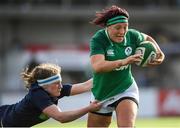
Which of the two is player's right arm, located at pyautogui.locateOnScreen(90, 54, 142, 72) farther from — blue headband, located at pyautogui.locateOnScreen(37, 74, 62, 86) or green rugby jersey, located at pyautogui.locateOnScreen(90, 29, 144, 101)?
blue headband, located at pyautogui.locateOnScreen(37, 74, 62, 86)

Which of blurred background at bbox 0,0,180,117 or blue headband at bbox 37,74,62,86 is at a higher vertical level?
blue headband at bbox 37,74,62,86

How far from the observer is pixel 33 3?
103 ft

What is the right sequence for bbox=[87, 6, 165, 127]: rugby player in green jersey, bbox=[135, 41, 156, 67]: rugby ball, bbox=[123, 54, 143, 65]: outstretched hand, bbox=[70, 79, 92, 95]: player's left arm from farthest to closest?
bbox=[70, 79, 92, 95]: player's left arm, bbox=[135, 41, 156, 67]: rugby ball, bbox=[87, 6, 165, 127]: rugby player in green jersey, bbox=[123, 54, 143, 65]: outstretched hand

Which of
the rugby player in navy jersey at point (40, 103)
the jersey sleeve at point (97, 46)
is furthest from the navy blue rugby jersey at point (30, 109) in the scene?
the jersey sleeve at point (97, 46)

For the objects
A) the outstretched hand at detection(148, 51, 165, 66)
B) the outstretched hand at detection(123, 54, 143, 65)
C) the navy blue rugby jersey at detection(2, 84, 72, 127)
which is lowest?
the navy blue rugby jersey at detection(2, 84, 72, 127)

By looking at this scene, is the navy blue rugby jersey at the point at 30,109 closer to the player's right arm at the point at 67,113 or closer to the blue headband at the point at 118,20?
the player's right arm at the point at 67,113

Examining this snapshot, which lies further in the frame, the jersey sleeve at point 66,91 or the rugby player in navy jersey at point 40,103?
the jersey sleeve at point 66,91

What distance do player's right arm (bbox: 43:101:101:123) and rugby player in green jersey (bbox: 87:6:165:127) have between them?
0.57 meters

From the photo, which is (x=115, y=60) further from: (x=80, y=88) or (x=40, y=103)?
(x=40, y=103)

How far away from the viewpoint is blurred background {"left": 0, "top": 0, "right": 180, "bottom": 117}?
28484 mm

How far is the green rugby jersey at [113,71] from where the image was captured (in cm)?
899

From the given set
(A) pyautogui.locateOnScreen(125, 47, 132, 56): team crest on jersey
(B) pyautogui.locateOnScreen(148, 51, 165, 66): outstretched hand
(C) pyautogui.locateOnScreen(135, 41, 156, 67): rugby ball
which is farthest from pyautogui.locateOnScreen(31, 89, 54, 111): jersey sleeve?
(B) pyautogui.locateOnScreen(148, 51, 165, 66): outstretched hand

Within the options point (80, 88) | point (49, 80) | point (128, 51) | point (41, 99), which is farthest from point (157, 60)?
point (41, 99)

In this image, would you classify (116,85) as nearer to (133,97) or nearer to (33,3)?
(133,97)
